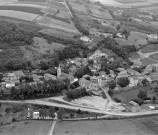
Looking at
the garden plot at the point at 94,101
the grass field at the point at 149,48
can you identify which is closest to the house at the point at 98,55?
the grass field at the point at 149,48

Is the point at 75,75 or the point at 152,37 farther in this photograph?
the point at 152,37

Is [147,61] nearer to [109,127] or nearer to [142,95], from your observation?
[142,95]

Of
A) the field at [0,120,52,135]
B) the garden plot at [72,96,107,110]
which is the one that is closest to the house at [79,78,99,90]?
the garden plot at [72,96,107,110]

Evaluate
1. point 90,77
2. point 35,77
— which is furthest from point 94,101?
point 35,77

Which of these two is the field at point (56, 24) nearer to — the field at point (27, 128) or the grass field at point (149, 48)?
the grass field at point (149, 48)

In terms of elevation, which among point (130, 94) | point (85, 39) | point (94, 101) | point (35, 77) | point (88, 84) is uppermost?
point (35, 77)

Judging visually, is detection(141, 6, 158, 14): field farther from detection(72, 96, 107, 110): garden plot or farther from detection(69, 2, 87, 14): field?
detection(72, 96, 107, 110): garden plot
